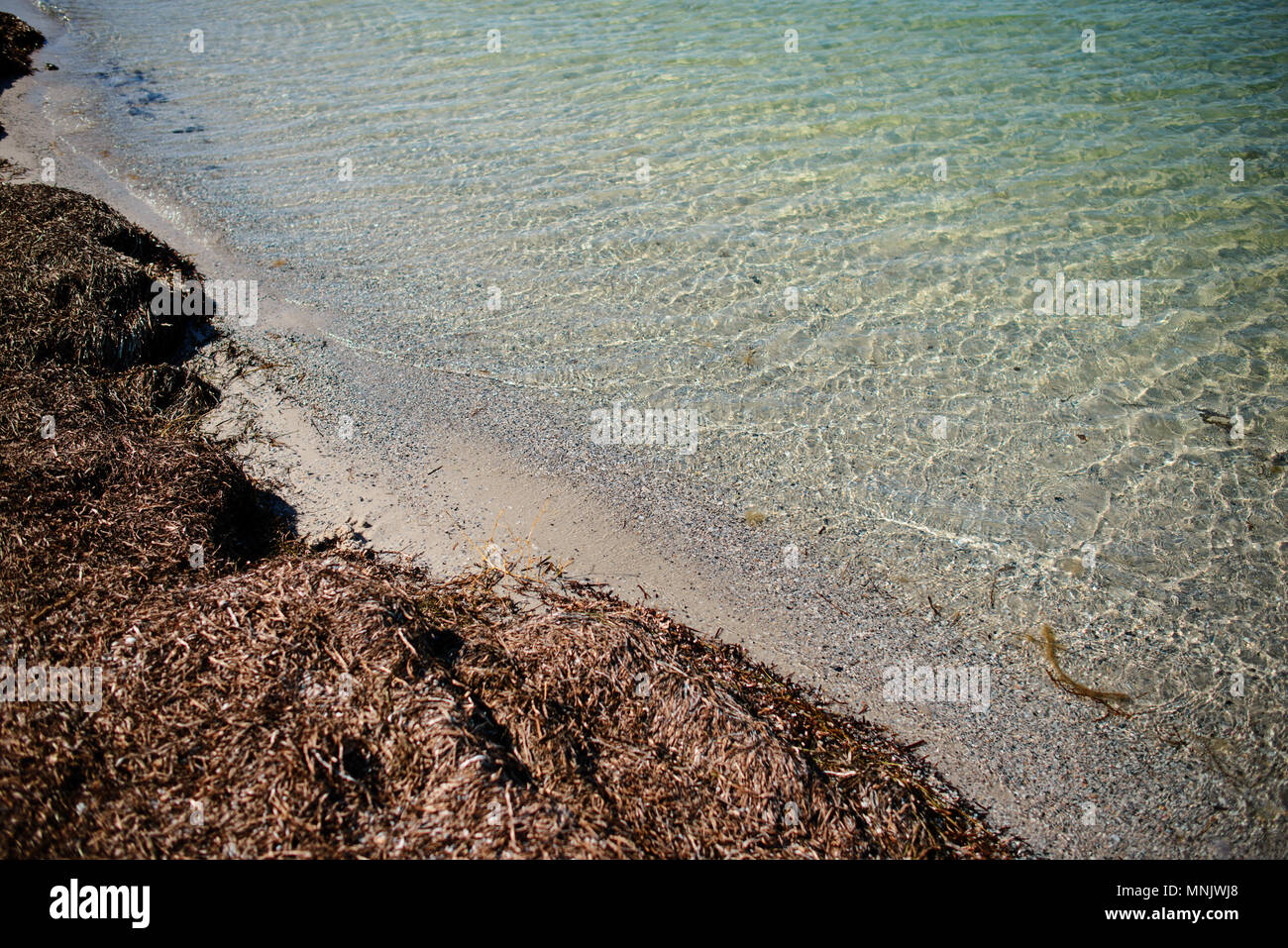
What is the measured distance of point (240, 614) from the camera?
395 cm

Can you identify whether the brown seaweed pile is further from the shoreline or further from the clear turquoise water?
the clear turquoise water

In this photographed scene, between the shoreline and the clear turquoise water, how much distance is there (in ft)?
1.34

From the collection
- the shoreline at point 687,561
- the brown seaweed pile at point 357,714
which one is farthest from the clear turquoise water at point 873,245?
the brown seaweed pile at point 357,714

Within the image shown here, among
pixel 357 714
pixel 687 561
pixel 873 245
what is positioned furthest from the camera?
pixel 873 245

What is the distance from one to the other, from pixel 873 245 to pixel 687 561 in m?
5.06

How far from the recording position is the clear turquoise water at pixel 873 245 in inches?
211

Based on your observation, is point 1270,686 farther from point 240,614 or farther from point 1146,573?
point 240,614

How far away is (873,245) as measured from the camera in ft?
27.1

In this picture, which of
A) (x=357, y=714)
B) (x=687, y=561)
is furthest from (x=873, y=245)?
(x=357, y=714)

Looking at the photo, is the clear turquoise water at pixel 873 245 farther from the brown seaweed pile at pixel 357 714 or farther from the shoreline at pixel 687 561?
the brown seaweed pile at pixel 357 714

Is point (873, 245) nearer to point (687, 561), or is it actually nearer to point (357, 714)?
point (687, 561)

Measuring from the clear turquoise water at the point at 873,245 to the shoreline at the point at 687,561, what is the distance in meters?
0.41

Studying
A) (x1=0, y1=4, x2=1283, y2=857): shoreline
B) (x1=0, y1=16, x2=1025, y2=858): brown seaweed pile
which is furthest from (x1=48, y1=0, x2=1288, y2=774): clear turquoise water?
(x1=0, y1=16, x2=1025, y2=858): brown seaweed pile
